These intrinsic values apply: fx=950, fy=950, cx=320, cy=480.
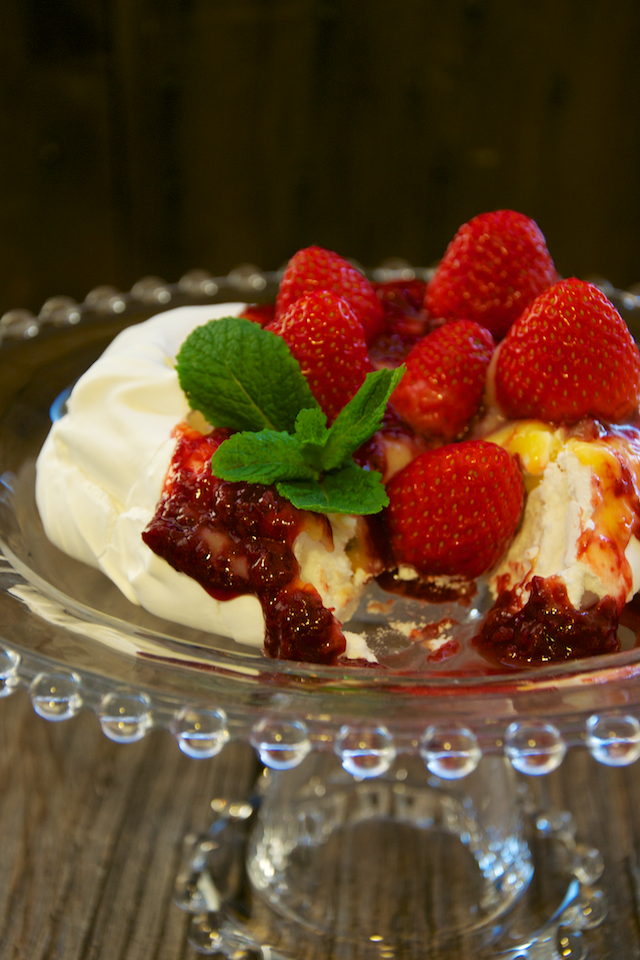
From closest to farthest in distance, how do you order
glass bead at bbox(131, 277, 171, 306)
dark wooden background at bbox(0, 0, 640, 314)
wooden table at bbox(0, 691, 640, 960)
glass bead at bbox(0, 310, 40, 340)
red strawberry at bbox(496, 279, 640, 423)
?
1. red strawberry at bbox(496, 279, 640, 423)
2. wooden table at bbox(0, 691, 640, 960)
3. glass bead at bbox(0, 310, 40, 340)
4. glass bead at bbox(131, 277, 171, 306)
5. dark wooden background at bbox(0, 0, 640, 314)

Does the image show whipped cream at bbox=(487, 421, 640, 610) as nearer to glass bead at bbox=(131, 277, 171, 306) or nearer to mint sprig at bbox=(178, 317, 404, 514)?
mint sprig at bbox=(178, 317, 404, 514)

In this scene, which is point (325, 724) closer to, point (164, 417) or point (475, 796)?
point (164, 417)

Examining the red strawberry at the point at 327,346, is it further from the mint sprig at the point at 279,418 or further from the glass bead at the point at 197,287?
the glass bead at the point at 197,287

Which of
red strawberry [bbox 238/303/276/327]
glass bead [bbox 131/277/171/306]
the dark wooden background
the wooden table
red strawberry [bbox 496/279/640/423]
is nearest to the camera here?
red strawberry [bbox 496/279/640/423]

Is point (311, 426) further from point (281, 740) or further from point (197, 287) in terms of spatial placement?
point (197, 287)

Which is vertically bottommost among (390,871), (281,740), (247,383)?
(390,871)

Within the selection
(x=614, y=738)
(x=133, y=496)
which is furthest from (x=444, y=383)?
(x=614, y=738)

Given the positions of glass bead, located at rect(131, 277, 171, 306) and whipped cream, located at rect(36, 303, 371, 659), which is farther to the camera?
glass bead, located at rect(131, 277, 171, 306)

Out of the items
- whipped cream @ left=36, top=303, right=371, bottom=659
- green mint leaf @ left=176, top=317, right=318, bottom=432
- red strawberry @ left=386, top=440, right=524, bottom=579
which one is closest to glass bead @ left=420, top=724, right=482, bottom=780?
whipped cream @ left=36, top=303, right=371, bottom=659
